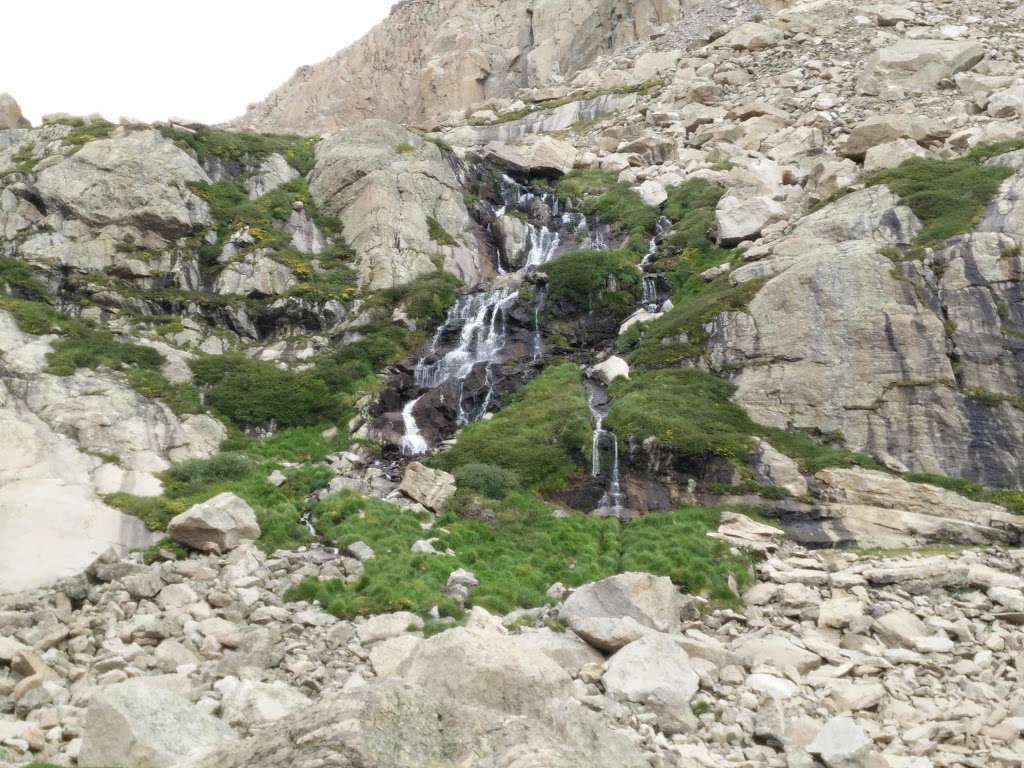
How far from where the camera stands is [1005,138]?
3712cm

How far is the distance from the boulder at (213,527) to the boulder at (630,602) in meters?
7.78

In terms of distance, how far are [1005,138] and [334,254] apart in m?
32.6

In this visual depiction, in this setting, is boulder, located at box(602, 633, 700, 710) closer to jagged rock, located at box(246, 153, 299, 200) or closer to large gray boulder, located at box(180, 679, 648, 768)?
large gray boulder, located at box(180, 679, 648, 768)

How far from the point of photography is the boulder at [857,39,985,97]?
49.2m

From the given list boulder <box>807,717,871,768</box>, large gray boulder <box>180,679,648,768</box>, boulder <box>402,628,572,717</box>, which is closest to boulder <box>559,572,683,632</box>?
Answer: boulder <box>402,628,572,717</box>

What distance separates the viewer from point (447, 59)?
87.0 m

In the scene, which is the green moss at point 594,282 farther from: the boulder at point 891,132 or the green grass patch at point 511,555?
the boulder at point 891,132

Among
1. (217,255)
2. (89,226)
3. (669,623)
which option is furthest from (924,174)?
(89,226)

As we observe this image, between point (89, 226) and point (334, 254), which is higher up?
point (89, 226)

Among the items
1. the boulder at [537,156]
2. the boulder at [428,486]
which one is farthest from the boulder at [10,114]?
the boulder at [428,486]

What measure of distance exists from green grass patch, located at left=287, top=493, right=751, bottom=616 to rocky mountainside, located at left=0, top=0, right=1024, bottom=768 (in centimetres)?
12

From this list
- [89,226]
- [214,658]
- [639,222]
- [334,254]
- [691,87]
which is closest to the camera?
[214,658]

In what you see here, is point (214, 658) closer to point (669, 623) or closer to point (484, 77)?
point (669, 623)

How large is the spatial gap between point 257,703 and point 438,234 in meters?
32.5
